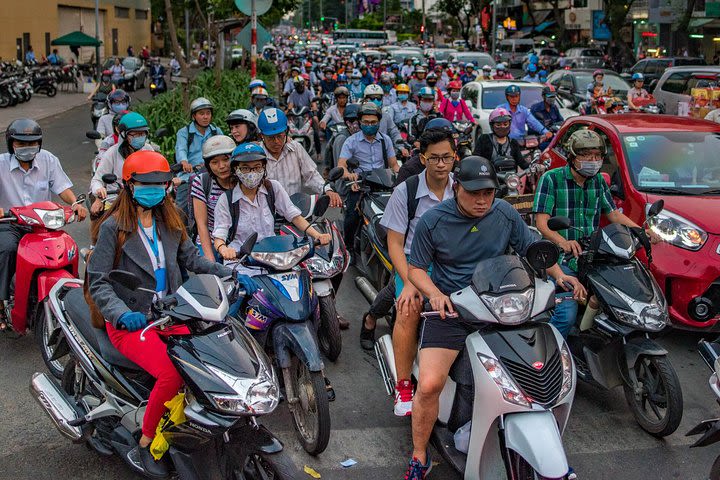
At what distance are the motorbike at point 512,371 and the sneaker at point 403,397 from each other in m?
0.52

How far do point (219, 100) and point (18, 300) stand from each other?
1186 cm

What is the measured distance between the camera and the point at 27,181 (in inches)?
277

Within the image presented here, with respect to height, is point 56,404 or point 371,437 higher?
point 56,404

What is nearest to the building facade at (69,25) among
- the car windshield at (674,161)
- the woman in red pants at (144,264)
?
the car windshield at (674,161)

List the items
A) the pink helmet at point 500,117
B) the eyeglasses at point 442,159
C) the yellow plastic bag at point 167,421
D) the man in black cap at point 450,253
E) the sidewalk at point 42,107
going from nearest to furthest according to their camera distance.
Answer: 1. the yellow plastic bag at point 167,421
2. the man in black cap at point 450,253
3. the eyeglasses at point 442,159
4. the pink helmet at point 500,117
5. the sidewalk at point 42,107

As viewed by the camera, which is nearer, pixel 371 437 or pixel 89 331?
pixel 89 331

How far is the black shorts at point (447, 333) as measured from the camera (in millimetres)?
4426

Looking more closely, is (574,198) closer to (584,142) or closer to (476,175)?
(584,142)

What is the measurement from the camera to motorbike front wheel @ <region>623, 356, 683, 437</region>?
505 centimetres

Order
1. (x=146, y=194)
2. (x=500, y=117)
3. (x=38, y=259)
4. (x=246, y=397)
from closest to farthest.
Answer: (x=246, y=397) < (x=146, y=194) < (x=38, y=259) < (x=500, y=117)

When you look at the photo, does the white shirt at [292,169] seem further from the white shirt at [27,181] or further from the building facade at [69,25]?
the building facade at [69,25]

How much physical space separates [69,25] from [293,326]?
51641 millimetres

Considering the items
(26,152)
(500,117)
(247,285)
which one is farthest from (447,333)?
(500,117)

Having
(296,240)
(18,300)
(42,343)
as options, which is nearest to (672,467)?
(296,240)
